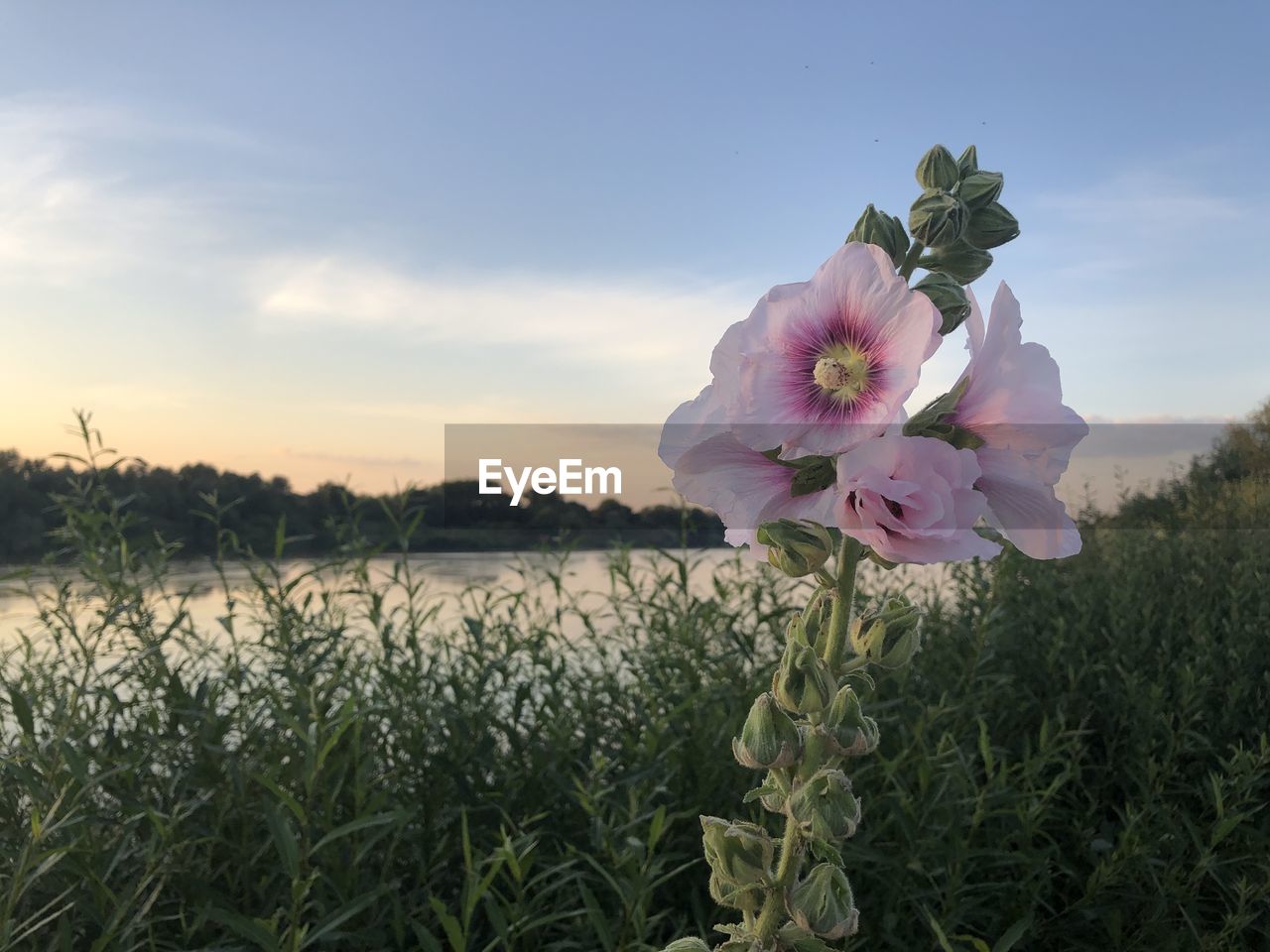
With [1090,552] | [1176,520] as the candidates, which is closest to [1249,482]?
[1176,520]

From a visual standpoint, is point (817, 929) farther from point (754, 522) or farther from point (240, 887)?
point (240, 887)

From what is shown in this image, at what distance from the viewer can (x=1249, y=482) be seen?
29.3ft

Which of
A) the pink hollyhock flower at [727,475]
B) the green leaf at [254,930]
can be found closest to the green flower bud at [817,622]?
the pink hollyhock flower at [727,475]

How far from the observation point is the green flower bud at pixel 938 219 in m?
1.15

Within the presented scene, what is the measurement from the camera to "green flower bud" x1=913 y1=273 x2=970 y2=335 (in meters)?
1.10

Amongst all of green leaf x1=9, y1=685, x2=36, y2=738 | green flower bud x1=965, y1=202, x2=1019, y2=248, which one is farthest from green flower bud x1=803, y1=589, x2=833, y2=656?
green leaf x1=9, y1=685, x2=36, y2=738

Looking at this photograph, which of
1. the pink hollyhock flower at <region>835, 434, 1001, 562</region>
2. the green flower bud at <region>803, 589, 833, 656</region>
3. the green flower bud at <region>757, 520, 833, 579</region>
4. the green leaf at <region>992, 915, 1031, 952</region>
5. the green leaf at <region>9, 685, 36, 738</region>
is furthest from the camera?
the green leaf at <region>9, 685, 36, 738</region>

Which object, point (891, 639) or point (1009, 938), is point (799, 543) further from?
point (1009, 938)

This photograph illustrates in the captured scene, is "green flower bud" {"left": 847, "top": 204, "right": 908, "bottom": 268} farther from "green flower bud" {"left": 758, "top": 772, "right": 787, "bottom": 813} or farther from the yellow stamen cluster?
"green flower bud" {"left": 758, "top": 772, "right": 787, "bottom": 813}

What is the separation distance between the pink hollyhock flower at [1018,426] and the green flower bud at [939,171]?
0.70 feet

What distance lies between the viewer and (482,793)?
8.23 feet

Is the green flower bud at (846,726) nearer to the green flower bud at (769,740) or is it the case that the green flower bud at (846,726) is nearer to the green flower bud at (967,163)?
the green flower bud at (769,740)

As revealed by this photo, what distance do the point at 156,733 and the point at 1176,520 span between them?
9038 mm

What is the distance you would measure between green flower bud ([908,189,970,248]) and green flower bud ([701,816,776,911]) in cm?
72
